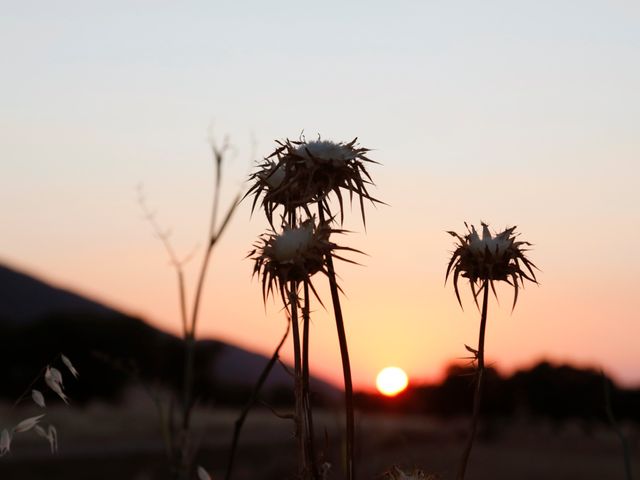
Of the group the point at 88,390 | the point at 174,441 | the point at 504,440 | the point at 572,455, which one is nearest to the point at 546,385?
the point at 504,440

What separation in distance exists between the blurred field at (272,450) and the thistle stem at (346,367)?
29.1 meters

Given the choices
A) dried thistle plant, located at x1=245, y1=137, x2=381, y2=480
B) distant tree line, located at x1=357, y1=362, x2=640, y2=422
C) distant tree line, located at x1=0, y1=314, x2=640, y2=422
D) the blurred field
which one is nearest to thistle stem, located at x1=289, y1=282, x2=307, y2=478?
dried thistle plant, located at x1=245, y1=137, x2=381, y2=480

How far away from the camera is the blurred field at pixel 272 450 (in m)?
49.7

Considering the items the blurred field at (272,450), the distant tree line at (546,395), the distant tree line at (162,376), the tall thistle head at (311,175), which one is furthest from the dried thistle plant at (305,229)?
the distant tree line at (162,376)

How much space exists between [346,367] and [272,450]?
6535cm

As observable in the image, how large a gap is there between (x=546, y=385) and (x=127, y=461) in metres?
33.6

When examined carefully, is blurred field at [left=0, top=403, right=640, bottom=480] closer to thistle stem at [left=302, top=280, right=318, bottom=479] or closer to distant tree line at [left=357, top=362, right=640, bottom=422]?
distant tree line at [left=357, top=362, right=640, bottom=422]

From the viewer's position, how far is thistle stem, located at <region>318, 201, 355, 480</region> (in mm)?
3238

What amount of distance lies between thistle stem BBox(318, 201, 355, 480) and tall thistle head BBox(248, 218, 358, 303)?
0.04 meters

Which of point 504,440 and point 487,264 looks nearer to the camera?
point 487,264

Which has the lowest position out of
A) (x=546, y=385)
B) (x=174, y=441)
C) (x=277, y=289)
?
(x=174, y=441)

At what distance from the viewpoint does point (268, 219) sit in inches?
154

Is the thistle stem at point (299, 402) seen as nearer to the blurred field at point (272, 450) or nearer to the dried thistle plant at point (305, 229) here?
the dried thistle plant at point (305, 229)

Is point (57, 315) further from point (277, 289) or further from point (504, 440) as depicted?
point (277, 289)
